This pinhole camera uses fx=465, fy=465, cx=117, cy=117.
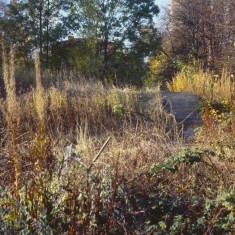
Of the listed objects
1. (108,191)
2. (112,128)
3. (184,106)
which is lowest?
(184,106)

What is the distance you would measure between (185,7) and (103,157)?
20.3 m

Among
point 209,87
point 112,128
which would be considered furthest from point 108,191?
point 209,87

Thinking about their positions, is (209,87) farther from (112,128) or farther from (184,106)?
(112,128)

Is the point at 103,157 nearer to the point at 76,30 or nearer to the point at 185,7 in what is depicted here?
the point at 76,30

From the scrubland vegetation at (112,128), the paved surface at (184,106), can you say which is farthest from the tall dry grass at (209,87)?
the paved surface at (184,106)

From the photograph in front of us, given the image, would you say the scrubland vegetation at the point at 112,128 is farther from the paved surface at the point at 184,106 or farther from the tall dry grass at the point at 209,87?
the paved surface at the point at 184,106

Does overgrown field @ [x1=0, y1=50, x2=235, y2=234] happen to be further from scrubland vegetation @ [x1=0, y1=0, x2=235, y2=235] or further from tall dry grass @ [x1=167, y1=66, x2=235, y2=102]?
tall dry grass @ [x1=167, y1=66, x2=235, y2=102]

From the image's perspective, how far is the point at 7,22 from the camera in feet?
64.3

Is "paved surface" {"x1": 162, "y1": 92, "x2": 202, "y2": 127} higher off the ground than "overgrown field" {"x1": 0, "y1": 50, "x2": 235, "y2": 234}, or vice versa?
"overgrown field" {"x1": 0, "y1": 50, "x2": 235, "y2": 234}

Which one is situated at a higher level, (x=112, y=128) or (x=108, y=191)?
(x=108, y=191)

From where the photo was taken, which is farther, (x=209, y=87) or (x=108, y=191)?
(x=209, y=87)

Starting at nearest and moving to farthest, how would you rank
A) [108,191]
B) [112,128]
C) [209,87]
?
[108,191] → [112,128] → [209,87]

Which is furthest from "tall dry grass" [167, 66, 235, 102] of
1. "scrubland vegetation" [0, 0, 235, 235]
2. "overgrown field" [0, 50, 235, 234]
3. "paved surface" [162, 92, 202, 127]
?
"overgrown field" [0, 50, 235, 234]

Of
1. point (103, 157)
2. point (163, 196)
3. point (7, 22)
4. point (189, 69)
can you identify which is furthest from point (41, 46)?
point (163, 196)
